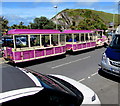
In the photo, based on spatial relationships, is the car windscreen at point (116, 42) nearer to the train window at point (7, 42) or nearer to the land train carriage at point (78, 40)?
the land train carriage at point (78, 40)

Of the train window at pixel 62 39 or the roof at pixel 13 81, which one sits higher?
the train window at pixel 62 39

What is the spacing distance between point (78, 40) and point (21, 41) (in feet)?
19.9

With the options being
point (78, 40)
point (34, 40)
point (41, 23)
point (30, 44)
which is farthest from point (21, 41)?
point (41, 23)

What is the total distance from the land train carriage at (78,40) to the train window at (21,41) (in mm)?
4171

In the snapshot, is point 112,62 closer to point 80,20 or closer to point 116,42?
point 116,42

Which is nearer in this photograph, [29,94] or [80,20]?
[29,94]

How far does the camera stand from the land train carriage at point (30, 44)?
7695 millimetres

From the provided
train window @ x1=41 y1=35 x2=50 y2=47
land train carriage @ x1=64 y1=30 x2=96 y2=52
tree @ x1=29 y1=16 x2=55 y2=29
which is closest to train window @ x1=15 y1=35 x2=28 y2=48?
train window @ x1=41 y1=35 x2=50 y2=47

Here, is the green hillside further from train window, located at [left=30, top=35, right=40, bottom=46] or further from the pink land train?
train window, located at [left=30, top=35, right=40, bottom=46]

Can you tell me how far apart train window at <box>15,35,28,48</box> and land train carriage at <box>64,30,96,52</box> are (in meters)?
4.17

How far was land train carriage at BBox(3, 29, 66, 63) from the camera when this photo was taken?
770 centimetres

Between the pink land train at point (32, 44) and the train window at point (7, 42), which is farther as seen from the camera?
the train window at point (7, 42)

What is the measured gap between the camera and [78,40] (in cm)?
1273

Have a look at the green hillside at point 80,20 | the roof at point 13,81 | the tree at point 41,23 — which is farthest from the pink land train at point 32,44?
the green hillside at point 80,20
